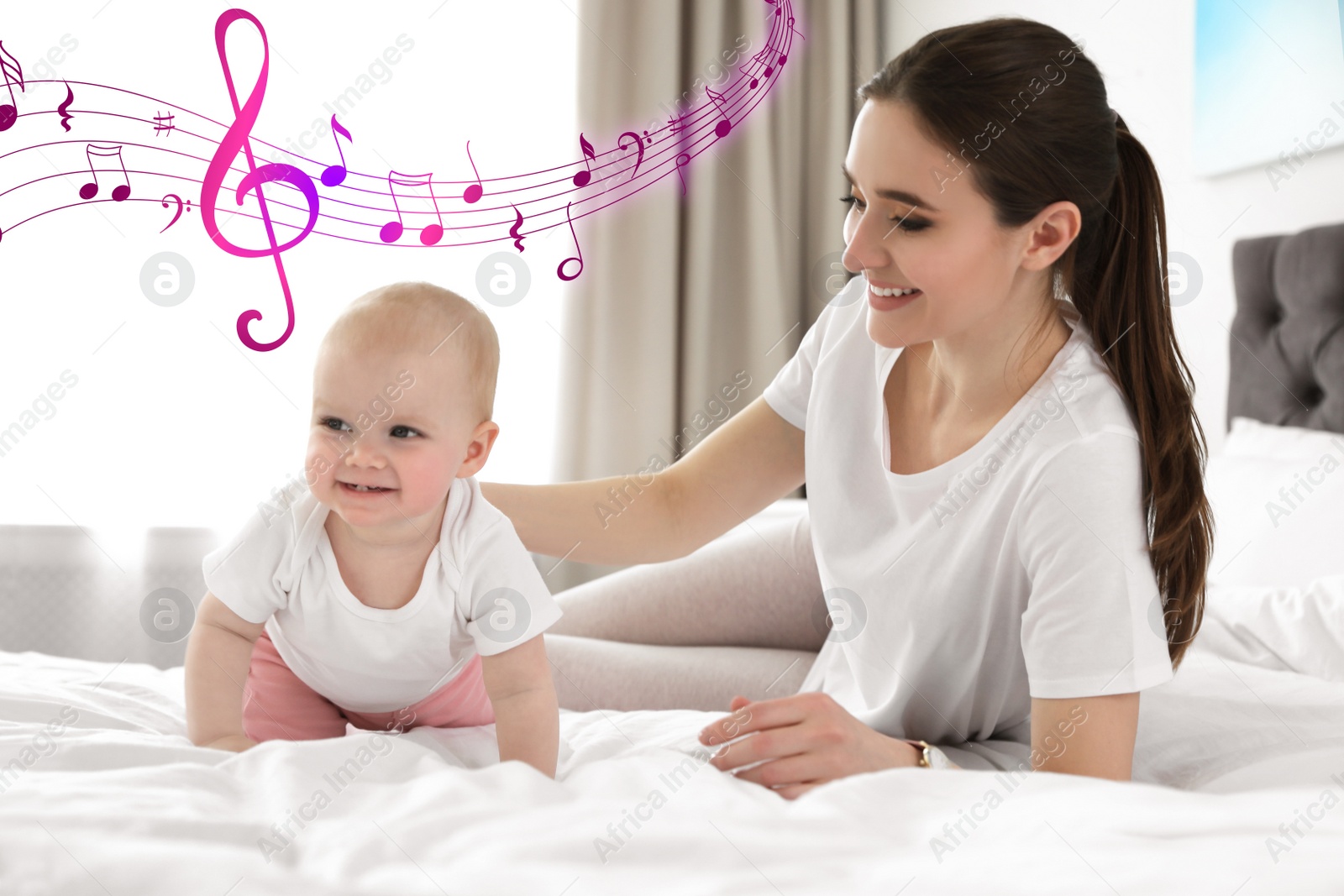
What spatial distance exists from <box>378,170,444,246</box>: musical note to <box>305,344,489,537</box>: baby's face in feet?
6.16

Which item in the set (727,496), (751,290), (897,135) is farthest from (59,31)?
(897,135)

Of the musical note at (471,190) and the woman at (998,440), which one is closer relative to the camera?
the woman at (998,440)

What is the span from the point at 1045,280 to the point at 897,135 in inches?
9.7

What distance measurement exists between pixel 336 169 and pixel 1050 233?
2.07 m

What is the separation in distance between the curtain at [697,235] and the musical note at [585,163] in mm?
51

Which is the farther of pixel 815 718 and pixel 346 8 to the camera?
pixel 346 8

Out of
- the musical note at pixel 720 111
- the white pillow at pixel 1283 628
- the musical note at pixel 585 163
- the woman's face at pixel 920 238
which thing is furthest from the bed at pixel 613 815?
the musical note at pixel 720 111

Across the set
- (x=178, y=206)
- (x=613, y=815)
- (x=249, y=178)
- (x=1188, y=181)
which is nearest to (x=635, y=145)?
(x=249, y=178)

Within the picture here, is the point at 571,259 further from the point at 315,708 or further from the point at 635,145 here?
the point at 315,708

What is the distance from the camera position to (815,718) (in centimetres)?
92

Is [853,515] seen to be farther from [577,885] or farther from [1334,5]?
[1334,5]

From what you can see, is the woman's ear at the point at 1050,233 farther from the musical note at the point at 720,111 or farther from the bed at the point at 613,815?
the musical note at the point at 720,111

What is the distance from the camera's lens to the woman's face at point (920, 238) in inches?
40.6

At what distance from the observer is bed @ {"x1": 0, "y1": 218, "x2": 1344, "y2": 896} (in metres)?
0.61
